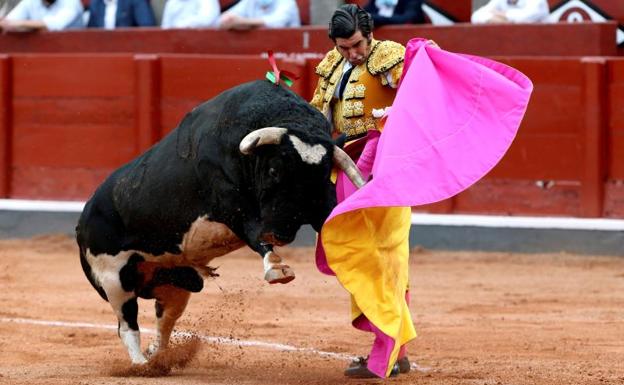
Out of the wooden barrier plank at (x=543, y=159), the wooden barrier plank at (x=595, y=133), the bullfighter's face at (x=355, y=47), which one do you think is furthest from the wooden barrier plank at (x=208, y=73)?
the bullfighter's face at (x=355, y=47)

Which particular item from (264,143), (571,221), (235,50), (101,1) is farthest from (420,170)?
(101,1)

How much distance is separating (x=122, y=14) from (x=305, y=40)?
1.73 metres

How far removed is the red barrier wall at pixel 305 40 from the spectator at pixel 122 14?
20 centimetres

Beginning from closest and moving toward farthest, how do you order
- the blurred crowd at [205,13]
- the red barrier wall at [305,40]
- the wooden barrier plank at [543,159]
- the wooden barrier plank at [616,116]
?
the wooden barrier plank at [616,116] → the wooden barrier plank at [543,159] → the red barrier wall at [305,40] → the blurred crowd at [205,13]

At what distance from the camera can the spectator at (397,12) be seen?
32.2 feet

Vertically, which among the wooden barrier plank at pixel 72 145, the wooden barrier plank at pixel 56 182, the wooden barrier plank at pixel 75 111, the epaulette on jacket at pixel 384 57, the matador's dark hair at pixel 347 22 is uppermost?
the matador's dark hair at pixel 347 22

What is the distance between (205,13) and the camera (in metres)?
10.7

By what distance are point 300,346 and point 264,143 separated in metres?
1.64

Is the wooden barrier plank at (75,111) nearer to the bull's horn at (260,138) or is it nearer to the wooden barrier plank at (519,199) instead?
the wooden barrier plank at (519,199)

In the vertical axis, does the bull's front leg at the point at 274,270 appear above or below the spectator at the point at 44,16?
above

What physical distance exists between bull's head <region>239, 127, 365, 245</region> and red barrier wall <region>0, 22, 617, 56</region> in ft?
15.3

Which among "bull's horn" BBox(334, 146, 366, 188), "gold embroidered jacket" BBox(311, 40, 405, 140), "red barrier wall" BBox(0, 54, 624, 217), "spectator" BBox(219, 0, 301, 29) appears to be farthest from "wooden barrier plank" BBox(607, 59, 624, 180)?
"bull's horn" BBox(334, 146, 366, 188)

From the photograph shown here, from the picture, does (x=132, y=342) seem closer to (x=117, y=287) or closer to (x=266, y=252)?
(x=117, y=287)

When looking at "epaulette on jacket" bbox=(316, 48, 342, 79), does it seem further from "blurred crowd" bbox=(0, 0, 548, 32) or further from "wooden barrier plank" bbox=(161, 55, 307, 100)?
"blurred crowd" bbox=(0, 0, 548, 32)
